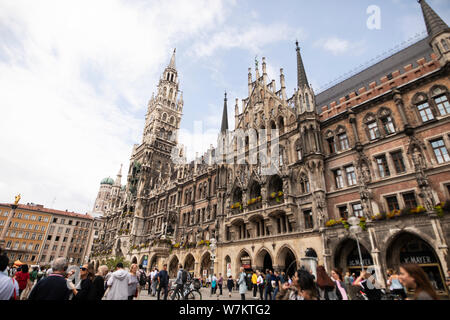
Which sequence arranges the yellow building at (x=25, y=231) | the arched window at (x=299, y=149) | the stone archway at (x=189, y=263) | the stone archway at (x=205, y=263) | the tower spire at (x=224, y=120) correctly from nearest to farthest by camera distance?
the arched window at (x=299, y=149) → the stone archway at (x=205, y=263) → the stone archway at (x=189, y=263) → the tower spire at (x=224, y=120) → the yellow building at (x=25, y=231)

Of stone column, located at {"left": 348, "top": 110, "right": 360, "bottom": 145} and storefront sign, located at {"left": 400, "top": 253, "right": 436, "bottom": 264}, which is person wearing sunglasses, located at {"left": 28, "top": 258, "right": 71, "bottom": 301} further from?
stone column, located at {"left": 348, "top": 110, "right": 360, "bottom": 145}

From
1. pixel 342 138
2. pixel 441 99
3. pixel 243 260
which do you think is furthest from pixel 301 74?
pixel 243 260

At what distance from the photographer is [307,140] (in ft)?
76.6

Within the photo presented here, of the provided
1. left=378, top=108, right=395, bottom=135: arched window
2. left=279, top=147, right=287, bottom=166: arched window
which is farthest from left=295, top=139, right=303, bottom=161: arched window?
left=378, top=108, right=395, bottom=135: arched window

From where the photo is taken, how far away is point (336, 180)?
852 inches

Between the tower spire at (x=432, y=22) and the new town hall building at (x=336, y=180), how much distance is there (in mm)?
89

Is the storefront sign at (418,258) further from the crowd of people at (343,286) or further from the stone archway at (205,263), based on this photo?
the stone archway at (205,263)

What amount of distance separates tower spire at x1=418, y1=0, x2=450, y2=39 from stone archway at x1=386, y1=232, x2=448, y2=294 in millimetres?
15094

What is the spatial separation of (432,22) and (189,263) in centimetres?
3585

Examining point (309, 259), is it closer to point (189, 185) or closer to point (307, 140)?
point (307, 140)

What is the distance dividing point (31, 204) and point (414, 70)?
98429 millimetres

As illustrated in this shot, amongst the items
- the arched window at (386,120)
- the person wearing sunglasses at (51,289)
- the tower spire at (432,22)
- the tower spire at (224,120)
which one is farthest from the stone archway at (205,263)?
the tower spire at (432,22)

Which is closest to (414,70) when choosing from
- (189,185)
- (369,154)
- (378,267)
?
(369,154)

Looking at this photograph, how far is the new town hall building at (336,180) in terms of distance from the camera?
16.5 meters
